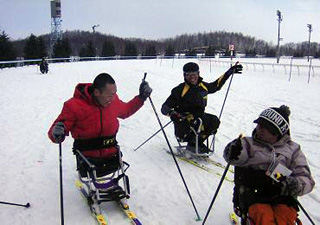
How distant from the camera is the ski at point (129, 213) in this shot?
401 centimetres

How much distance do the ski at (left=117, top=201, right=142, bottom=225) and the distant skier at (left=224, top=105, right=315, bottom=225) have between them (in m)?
1.31

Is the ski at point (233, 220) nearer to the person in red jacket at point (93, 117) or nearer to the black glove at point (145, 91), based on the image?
the person in red jacket at point (93, 117)

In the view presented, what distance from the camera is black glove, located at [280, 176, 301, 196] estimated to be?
2930 millimetres

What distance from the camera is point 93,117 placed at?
407 centimetres

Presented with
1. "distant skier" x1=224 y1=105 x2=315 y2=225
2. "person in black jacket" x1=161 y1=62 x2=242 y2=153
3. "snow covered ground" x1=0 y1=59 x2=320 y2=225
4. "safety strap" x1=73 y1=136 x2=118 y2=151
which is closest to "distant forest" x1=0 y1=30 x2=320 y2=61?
"snow covered ground" x1=0 y1=59 x2=320 y2=225

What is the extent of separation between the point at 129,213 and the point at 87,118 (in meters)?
1.35

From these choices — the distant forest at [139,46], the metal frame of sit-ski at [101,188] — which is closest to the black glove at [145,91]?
the metal frame of sit-ski at [101,188]

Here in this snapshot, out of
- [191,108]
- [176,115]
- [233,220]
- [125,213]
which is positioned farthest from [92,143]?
[191,108]

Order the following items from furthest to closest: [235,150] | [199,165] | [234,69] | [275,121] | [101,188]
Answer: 1. [234,69]
2. [199,165]
3. [101,188]
4. [275,121]
5. [235,150]

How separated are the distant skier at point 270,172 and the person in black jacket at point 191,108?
2659 mm

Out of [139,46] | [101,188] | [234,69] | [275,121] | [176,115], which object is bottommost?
[101,188]

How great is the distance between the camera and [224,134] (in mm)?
8477

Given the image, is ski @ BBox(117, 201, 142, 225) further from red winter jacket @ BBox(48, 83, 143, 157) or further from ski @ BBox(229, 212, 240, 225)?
ski @ BBox(229, 212, 240, 225)

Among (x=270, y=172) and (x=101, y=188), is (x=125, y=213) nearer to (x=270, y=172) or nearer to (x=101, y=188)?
(x=101, y=188)
